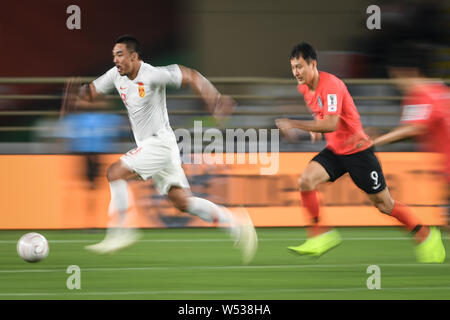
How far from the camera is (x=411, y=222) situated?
9.70 m

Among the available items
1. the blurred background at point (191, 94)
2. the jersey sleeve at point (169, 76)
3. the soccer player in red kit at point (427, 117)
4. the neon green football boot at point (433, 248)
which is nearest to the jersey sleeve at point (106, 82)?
the jersey sleeve at point (169, 76)

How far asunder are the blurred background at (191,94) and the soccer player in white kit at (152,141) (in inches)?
131

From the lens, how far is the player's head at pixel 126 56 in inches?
383

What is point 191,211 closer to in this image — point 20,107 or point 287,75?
point 20,107

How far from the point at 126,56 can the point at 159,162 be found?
111cm

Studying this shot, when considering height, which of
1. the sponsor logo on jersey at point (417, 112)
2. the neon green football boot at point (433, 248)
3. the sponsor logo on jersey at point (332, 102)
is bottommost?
the neon green football boot at point (433, 248)

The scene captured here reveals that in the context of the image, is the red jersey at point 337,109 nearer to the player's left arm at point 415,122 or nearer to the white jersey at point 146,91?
the player's left arm at point 415,122

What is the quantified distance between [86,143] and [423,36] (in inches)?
286

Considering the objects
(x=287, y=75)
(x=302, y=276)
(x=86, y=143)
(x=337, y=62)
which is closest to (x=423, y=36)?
(x=337, y=62)

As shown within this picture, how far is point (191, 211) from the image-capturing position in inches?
391

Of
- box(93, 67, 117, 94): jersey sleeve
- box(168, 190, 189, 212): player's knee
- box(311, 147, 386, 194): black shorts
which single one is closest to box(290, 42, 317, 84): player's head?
box(311, 147, 386, 194): black shorts

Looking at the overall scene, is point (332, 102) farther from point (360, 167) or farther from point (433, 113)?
point (433, 113)

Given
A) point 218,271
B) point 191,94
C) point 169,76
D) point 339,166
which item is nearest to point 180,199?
point 218,271

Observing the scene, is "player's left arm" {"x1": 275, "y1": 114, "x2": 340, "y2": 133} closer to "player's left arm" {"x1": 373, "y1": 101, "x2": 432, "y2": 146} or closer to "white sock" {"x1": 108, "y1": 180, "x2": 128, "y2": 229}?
"player's left arm" {"x1": 373, "y1": 101, "x2": 432, "y2": 146}
